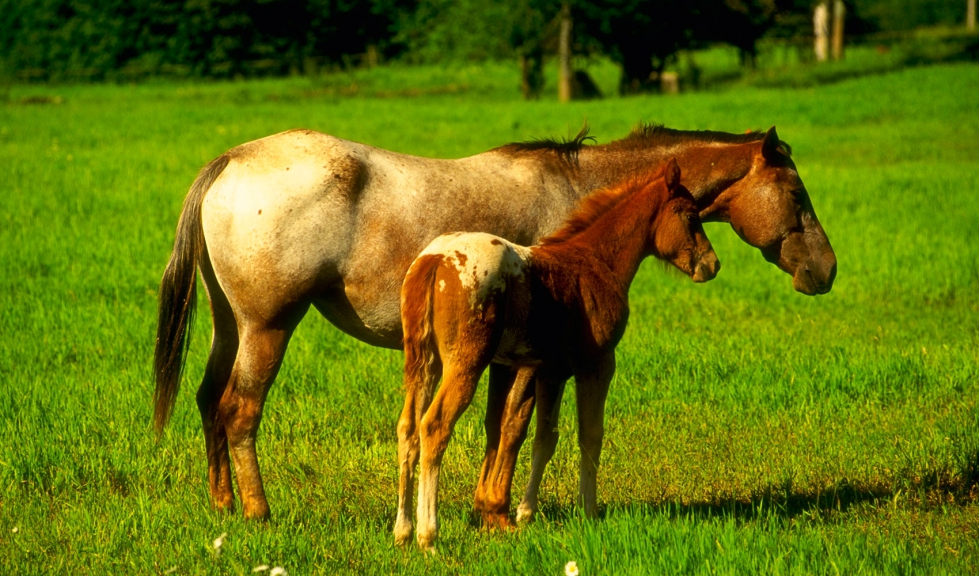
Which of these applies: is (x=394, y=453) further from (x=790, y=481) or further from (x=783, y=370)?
(x=783, y=370)

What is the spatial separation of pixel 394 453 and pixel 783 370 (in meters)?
3.20

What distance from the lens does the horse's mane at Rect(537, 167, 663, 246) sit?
5180 mm

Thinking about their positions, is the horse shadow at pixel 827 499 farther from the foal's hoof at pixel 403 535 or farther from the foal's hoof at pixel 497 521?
the foal's hoof at pixel 403 535

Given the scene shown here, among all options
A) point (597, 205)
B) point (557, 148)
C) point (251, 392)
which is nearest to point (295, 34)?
point (557, 148)

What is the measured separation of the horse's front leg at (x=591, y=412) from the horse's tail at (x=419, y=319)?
2.50 ft

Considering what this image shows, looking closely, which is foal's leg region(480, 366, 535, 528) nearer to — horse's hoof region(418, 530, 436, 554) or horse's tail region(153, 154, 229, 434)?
horse's hoof region(418, 530, 436, 554)

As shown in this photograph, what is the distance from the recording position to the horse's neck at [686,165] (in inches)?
228

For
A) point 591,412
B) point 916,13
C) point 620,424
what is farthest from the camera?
point 916,13

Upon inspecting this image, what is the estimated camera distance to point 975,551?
4.80 metres

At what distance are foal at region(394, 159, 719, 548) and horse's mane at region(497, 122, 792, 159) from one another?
2.53 feet

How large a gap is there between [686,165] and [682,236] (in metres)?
0.84

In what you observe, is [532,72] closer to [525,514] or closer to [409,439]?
[525,514]

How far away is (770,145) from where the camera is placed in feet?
18.7

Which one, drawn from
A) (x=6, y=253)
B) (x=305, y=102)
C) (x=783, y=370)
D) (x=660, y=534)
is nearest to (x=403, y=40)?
(x=305, y=102)
